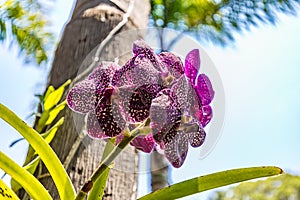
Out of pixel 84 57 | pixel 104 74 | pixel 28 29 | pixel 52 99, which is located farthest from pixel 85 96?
pixel 28 29

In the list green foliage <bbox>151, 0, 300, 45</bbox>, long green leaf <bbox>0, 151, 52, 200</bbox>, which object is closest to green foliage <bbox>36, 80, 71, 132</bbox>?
long green leaf <bbox>0, 151, 52, 200</bbox>

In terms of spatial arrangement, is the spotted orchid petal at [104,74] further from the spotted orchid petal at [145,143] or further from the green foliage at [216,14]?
the green foliage at [216,14]

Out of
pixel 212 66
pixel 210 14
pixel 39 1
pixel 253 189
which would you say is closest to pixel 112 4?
pixel 212 66

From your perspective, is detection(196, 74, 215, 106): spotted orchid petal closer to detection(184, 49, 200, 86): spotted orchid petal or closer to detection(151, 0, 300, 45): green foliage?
detection(184, 49, 200, 86): spotted orchid petal

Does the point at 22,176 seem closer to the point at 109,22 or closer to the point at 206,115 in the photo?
the point at 206,115

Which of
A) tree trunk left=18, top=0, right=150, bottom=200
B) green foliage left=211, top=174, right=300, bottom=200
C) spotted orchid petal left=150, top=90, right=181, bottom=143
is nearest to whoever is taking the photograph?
spotted orchid petal left=150, top=90, right=181, bottom=143

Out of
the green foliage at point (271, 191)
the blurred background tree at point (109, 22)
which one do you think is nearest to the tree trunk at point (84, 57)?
the blurred background tree at point (109, 22)
